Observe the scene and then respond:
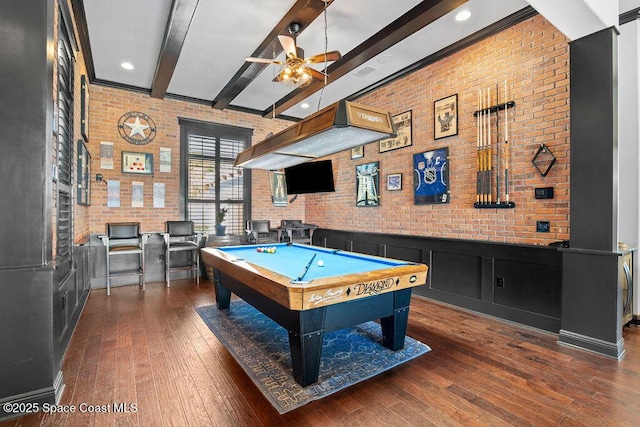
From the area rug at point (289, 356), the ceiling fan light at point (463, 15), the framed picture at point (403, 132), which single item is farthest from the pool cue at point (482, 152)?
the area rug at point (289, 356)

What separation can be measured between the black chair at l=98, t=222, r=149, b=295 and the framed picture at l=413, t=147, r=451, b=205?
4.45 metres

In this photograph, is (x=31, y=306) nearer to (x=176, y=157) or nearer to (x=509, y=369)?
(x=509, y=369)

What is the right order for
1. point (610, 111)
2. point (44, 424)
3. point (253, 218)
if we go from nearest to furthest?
point (44, 424), point (610, 111), point (253, 218)

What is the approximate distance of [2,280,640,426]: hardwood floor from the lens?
73.9 inches

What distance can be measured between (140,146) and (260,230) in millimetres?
2707

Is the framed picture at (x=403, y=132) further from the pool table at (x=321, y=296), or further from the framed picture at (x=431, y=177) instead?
the pool table at (x=321, y=296)

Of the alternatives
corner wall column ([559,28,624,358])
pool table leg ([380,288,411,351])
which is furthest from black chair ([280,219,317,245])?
corner wall column ([559,28,624,358])

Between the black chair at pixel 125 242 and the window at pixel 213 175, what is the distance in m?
1.04

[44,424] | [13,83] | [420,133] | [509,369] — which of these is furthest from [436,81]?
[44,424]

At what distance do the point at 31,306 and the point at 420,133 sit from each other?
15.3ft

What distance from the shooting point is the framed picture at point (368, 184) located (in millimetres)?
5438

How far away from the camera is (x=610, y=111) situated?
8.82 feet

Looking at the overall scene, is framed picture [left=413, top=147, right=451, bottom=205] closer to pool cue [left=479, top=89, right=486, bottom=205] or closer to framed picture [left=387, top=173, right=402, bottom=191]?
framed picture [left=387, top=173, right=402, bottom=191]

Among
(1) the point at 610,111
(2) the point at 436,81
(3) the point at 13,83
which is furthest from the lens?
(2) the point at 436,81
